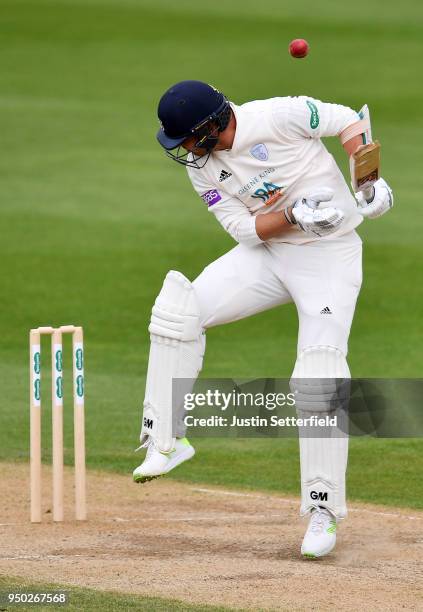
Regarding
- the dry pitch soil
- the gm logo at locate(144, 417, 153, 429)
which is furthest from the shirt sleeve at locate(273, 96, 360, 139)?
the dry pitch soil

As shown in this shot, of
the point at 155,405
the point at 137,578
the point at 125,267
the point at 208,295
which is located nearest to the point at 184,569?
the point at 137,578

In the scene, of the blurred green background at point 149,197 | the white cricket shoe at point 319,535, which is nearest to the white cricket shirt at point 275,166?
the white cricket shoe at point 319,535

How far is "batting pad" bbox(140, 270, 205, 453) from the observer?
6.06 meters

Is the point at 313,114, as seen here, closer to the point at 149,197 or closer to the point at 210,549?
the point at 210,549

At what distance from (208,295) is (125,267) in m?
6.66

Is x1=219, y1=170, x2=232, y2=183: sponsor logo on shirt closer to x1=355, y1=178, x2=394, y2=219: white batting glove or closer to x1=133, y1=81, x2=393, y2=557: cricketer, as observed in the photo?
x1=133, y1=81, x2=393, y2=557: cricketer

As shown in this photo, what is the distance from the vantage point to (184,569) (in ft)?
19.1

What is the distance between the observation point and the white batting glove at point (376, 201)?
234 inches

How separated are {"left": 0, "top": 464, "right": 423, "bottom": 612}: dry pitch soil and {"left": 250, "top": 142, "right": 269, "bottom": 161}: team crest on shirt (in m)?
1.73

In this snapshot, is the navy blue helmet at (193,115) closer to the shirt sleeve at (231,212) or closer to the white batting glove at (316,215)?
the shirt sleeve at (231,212)

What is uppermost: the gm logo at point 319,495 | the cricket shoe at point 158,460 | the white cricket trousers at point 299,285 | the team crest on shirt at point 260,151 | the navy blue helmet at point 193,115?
the navy blue helmet at point 193,115

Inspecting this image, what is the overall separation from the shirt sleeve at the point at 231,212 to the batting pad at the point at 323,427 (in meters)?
0.58

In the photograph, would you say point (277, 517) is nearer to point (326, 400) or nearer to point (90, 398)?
point (326, 400)

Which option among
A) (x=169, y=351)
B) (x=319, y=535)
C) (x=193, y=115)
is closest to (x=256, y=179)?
(x=193, y=115)
